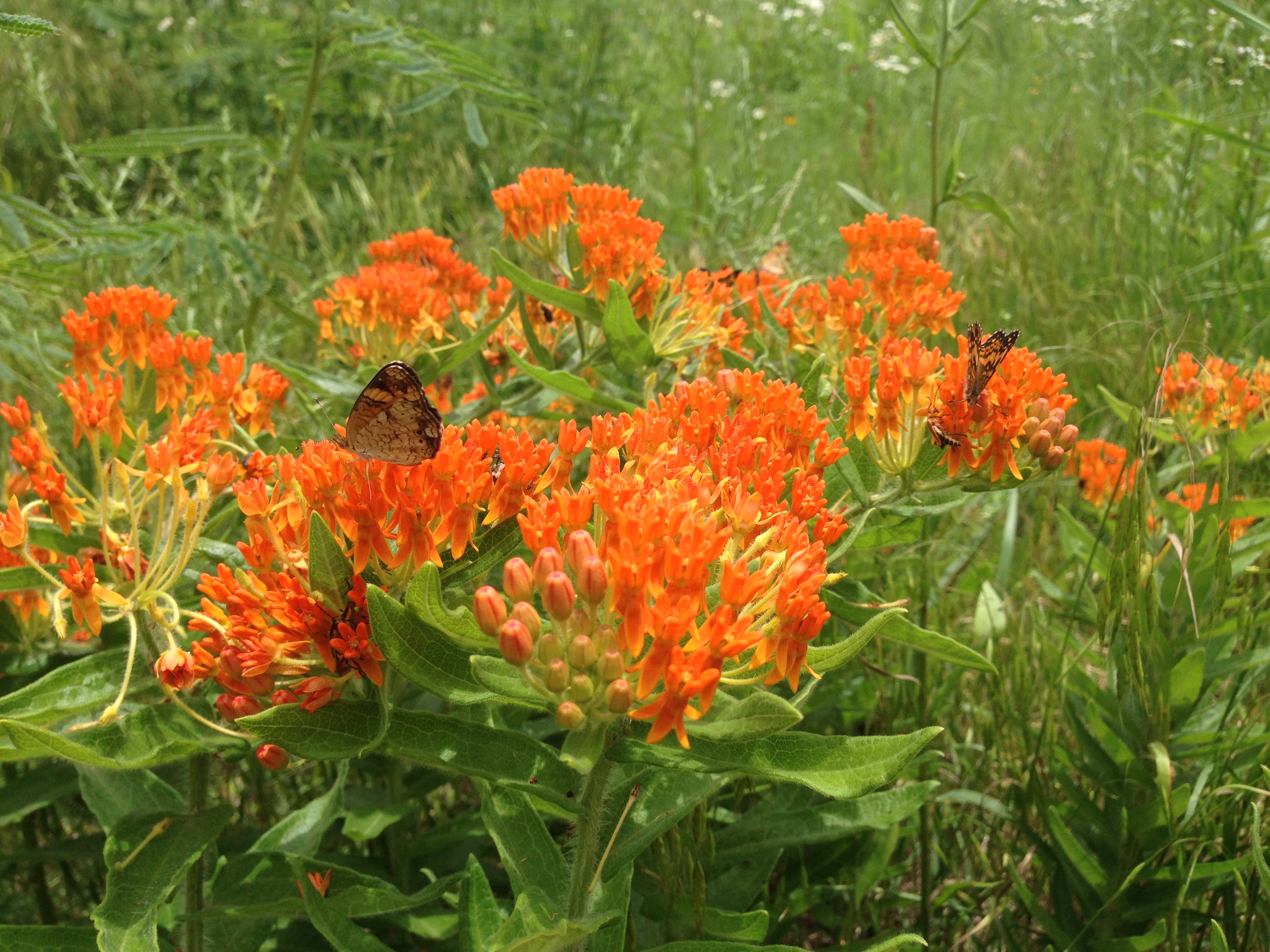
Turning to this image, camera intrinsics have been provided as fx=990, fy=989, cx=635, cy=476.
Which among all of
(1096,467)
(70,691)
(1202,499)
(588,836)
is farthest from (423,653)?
(1096,467)

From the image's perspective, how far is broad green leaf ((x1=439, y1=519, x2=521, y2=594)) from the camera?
175cm

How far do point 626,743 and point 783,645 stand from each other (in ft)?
0.98

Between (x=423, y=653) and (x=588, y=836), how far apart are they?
42 centimetres

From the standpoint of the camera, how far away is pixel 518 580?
4.60 ft

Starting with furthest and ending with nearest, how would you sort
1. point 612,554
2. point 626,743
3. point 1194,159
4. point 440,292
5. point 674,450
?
point 1194,159, point 440,292, point 674,450, point 626,743, point 612,554

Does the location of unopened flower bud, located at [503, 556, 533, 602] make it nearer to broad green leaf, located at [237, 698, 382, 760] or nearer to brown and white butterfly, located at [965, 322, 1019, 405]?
broad green leaf, located at [237, 698, 382, 760]

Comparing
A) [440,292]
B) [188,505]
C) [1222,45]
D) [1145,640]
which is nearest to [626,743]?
[188,505]

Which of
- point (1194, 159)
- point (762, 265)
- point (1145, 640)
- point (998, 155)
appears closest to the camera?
point (1145, 640)

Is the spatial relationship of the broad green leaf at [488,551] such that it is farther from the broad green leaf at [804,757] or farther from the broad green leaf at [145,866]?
the broad green leaf at [145,866]

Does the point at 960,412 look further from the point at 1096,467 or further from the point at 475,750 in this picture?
the point at 1096,467

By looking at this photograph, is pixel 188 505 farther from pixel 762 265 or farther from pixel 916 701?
pixel 762 265

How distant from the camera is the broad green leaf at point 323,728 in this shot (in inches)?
59.7

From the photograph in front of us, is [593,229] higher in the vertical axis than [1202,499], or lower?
higher

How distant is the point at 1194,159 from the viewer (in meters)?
4.73
